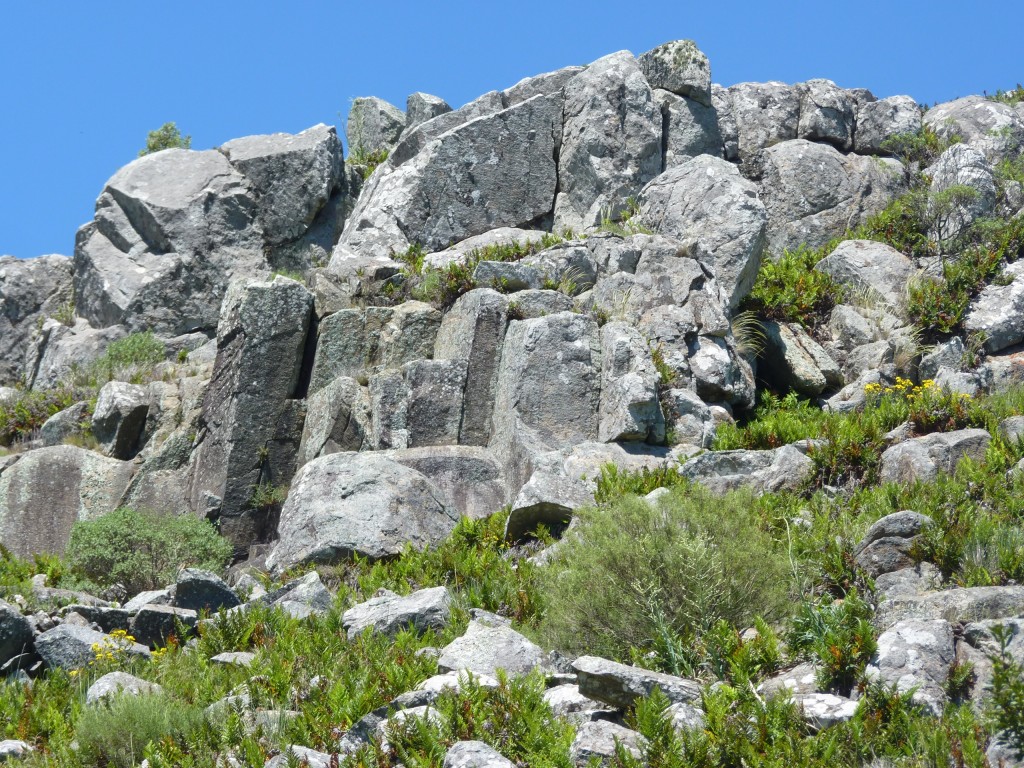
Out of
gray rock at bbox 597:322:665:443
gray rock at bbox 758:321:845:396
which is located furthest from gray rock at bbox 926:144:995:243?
gray rock at bbox 597:322:665:443

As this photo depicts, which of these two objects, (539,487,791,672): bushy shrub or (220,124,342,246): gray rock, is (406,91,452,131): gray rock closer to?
(220,124,342,246): gray rock

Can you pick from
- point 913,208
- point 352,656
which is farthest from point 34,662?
point 913,208

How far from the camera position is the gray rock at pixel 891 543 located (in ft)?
30.4

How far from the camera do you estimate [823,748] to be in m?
6.77

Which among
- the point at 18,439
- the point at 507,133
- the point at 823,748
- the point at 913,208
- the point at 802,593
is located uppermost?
the point at 507,133

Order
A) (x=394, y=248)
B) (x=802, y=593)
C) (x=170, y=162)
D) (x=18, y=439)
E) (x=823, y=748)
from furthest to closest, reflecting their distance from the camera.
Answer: (x=170, y=162) < (x=394, y=248) < (x=18, y=439) < (x=802, y=593) < (x=823, y=748)

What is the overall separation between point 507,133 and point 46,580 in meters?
11.6

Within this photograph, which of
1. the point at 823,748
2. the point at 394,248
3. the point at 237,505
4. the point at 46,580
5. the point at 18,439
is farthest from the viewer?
the point at 394,248

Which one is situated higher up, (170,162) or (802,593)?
(170,162)

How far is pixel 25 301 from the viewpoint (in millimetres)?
24188

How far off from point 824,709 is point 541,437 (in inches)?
314

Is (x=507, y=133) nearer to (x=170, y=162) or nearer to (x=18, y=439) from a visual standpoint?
(x=170, y=162)

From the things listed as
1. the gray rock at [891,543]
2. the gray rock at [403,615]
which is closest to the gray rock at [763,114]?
the gray rock at [891,543]

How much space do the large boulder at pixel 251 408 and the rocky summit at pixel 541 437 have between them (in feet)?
0.16
